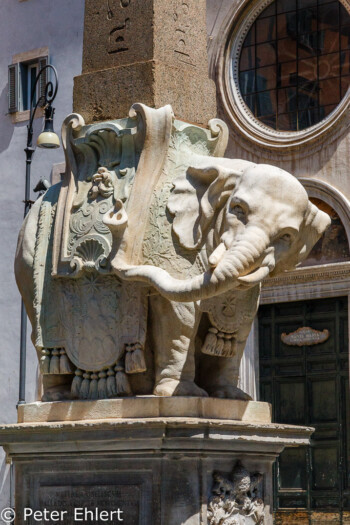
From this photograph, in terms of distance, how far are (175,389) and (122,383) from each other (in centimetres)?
32

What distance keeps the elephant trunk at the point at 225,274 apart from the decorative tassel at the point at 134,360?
0.39 m

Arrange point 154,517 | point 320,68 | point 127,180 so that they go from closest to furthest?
1. point 154,517
2. point 127,180
3. point 320,68

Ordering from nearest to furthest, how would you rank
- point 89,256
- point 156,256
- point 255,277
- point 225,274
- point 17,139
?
point 225,274, point 255,277, point 156,256, point 89,256, point 17,139

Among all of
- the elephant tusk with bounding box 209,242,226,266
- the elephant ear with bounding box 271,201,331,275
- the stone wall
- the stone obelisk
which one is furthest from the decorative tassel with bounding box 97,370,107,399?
the stone wall

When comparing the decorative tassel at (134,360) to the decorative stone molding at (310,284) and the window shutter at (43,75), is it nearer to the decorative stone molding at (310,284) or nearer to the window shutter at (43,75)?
the decorative stone molding at (310,284)

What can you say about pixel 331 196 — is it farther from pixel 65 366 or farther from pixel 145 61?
pixel 65 366

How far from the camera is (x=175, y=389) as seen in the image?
777 centimetres

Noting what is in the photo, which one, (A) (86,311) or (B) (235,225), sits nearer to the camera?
(B) (235,225)

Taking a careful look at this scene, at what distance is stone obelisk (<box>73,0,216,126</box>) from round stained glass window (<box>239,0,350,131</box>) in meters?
9.75

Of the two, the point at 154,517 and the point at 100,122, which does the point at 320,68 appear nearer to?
the point at 100,122

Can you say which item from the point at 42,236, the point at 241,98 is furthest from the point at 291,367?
the point at 42,236

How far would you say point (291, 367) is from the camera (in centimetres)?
1855

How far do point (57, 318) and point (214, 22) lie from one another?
467 inches

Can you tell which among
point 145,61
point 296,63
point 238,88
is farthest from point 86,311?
point 238,88
